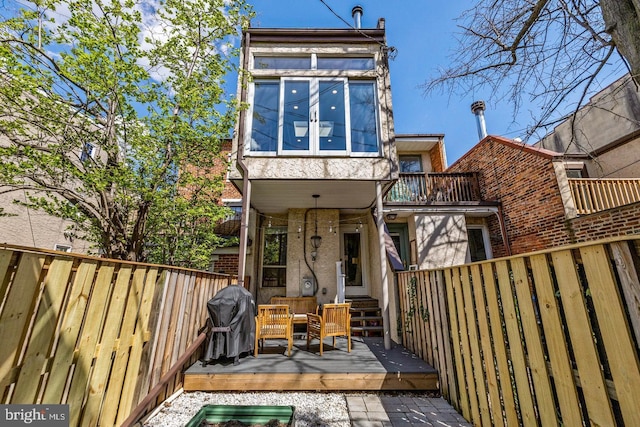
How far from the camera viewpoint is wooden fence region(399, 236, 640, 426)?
120cm

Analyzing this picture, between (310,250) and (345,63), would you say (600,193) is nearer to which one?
(345,63)


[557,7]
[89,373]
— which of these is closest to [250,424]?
[89,373]

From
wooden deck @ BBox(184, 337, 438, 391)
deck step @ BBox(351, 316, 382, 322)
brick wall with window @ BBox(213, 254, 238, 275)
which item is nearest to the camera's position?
wooden deck @ BBox(184, 337, 438, 391)

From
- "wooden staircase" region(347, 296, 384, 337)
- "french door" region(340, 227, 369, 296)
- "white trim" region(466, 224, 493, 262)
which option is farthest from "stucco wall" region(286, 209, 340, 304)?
"white trim" region(466, 224, 493, 262)

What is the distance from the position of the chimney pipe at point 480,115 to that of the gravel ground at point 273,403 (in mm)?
11878

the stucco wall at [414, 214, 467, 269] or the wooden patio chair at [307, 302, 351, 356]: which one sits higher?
the stucco wall at [414, 214, 467, 269]

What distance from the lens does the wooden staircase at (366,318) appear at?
5.50 metres

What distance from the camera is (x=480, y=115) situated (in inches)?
420

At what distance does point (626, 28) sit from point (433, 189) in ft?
19.0

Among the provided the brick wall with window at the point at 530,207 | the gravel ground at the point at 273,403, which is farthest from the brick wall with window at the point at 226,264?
the brick wall with window at the point at 530,207

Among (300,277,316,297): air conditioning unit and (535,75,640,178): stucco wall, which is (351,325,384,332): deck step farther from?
(535,75,640,178): stucco wall

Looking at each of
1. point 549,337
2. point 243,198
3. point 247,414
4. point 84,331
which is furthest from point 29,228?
point 549,337

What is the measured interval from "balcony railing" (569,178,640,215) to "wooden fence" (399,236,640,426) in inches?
225

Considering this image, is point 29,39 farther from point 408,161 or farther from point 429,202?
point 408,161
